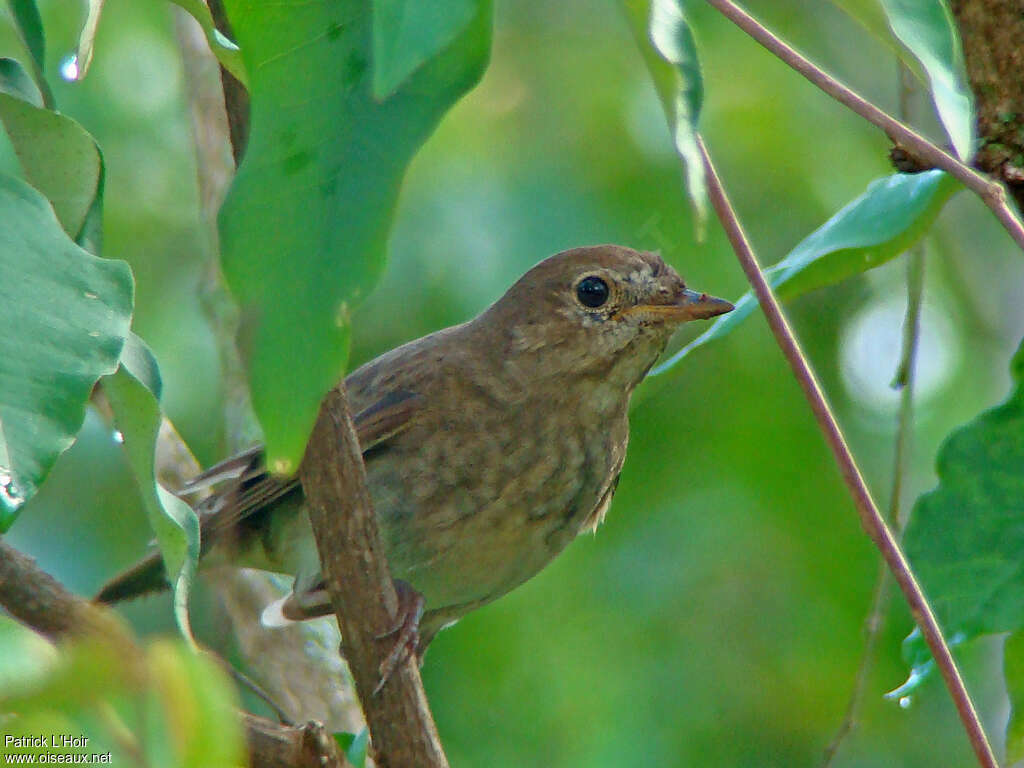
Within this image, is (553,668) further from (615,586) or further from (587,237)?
(587,237)

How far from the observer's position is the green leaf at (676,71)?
1.49 m

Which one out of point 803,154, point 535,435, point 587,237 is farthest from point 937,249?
point 535,435

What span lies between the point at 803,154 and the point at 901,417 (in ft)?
11.7

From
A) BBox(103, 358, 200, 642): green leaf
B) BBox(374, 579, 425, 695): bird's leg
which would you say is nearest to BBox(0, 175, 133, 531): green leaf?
BBox(103, 358, 200, 642): green leaf

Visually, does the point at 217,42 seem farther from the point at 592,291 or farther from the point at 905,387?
the point at 592,291

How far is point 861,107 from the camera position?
190cm

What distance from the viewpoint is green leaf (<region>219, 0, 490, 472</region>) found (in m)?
1.57

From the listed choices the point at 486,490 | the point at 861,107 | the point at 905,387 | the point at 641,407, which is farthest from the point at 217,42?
the point at 641,407

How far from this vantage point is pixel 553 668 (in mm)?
6066

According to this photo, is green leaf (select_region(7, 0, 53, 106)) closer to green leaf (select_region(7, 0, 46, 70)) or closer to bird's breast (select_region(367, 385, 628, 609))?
green leaf (select_region(7, 0, 46, 70))

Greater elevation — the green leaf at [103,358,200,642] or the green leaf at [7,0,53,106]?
the green leaf at [7,0,53,106]

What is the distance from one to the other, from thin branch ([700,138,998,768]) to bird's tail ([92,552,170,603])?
246 centimetres

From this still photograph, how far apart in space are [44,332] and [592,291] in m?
2.57

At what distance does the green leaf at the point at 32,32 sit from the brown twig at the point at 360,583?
2.23 ft
